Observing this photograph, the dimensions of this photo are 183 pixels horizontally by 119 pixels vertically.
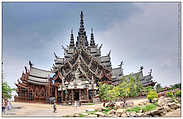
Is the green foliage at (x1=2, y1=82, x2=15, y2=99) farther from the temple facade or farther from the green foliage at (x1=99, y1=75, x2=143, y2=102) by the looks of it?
the green foliage at (x1=99, y1=75, x2=143, y2=102)

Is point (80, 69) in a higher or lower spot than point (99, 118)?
higher

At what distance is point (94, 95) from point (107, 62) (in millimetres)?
6424

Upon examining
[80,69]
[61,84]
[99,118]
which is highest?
[80,69]

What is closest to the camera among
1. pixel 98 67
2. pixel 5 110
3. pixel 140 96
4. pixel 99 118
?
pixel 99 118

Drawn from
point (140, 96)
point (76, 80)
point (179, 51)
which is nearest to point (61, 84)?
point (76, 80)

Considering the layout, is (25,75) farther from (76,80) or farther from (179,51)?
(179,51)

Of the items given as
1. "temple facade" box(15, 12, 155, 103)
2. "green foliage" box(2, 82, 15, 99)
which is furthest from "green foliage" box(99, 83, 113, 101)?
"green foliage" box(2, 82, 15, 99)

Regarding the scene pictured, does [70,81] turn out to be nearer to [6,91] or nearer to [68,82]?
[68,82]

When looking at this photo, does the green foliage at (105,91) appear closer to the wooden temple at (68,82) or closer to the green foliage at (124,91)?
the green foliage at (124,91)

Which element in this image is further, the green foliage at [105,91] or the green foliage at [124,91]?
the green foliage at [105,91]

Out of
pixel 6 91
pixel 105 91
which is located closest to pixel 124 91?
pixel 105 91

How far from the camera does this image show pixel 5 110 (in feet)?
27.5

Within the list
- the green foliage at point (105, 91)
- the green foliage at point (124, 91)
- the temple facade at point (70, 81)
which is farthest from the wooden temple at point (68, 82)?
the green foliage at point (124, 91)

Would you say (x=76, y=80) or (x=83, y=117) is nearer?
(x=83, y=117)
